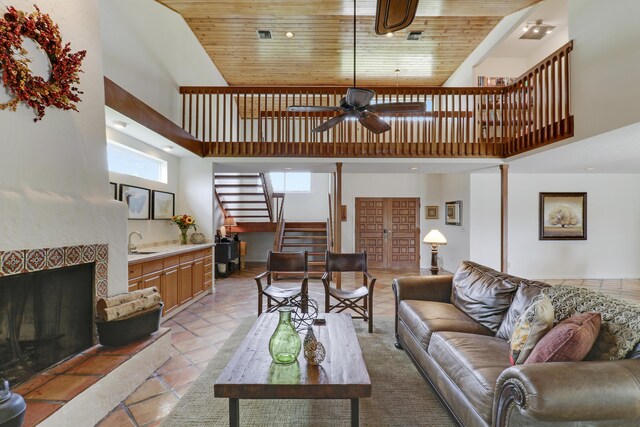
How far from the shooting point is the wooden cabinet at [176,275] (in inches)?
134

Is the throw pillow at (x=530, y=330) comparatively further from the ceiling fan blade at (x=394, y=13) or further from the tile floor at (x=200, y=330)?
the tile floor at (x=200, y=330)

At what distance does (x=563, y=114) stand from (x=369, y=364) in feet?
13.0

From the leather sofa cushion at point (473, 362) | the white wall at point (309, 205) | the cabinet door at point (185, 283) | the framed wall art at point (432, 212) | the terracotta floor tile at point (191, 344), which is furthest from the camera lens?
the white wall at point (309, 205)

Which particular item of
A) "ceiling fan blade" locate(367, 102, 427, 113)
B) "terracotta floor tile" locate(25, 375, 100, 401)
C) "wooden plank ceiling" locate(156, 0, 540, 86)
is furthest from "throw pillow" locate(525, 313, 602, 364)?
"wooden plank ceiling" locate(156, 0, 540, 86)

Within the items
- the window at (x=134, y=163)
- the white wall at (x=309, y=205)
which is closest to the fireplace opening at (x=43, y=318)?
the window at (x=134, y=163)

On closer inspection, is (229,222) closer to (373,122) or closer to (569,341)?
(373,122)

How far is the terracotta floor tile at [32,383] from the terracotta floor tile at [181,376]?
2.53 feet

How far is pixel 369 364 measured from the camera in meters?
2.83

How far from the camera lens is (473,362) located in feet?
6.02

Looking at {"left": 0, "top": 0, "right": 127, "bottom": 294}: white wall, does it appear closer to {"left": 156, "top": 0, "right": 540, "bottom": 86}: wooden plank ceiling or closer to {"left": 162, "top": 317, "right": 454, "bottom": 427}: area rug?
{"left": 162, "top": 317, "right": 454, "bottom": 427}: area rug

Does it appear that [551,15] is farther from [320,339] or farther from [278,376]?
[278,376]

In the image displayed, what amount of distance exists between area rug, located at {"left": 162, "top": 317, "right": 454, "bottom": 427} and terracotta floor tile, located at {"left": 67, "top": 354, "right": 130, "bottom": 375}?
1.76 feet

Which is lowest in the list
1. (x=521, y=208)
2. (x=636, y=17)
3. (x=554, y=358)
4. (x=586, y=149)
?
(x=554, y=358)

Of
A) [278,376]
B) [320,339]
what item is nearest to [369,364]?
[320,339]
